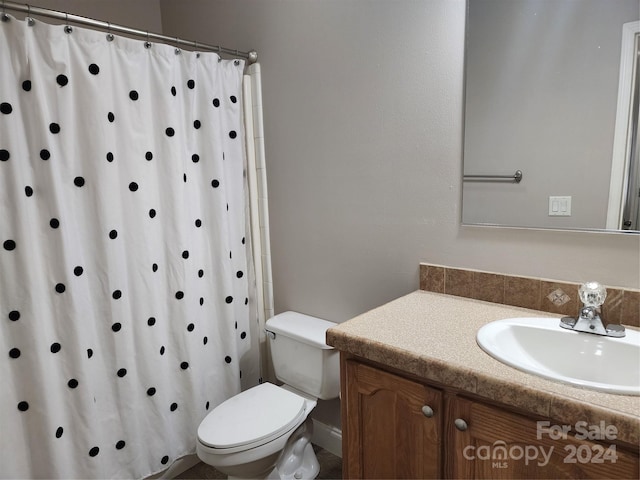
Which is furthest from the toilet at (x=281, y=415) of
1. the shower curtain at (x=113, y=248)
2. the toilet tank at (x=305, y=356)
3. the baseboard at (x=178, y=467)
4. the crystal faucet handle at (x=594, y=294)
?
the crystal faucet handle at (x=594, y=294)

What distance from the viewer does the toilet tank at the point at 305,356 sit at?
1779 millimetres

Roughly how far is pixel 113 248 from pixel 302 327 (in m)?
0.85

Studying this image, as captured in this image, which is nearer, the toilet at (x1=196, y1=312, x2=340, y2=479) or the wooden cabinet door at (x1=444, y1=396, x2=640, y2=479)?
the wooden cabinet door at (x1=444, y1=396, x2=640, y2=479)

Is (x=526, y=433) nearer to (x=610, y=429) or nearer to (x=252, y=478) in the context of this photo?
(x=610, y=429)

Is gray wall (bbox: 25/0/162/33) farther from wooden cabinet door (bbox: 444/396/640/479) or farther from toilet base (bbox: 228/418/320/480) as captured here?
wooden cabinet door (bbox: 444/396/640/479)

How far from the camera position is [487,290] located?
146 centimetres

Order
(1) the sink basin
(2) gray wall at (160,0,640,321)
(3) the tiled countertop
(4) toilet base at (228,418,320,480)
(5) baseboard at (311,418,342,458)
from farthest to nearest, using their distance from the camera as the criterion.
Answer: (5) baseboard at (311,418,342,458) < (4) toilet base at (228,418,320,480) < (2) gray wall at (160,0,640,321) < (1) the sink basin < (3) the tiled countertop

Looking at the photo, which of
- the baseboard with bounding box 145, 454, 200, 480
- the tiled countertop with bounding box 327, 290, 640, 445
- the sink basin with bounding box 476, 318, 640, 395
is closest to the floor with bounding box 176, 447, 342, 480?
the baseboard with bounding box 145, 454, 200, 480

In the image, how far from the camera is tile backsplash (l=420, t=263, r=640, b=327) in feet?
3.98

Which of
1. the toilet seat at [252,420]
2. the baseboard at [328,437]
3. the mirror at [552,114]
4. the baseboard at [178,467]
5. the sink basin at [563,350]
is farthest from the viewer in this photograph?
the baseboard at [328,437]

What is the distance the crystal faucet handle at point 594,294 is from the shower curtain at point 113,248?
4.74 ft

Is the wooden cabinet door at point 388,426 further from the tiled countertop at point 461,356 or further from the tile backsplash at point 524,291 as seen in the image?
the tile backsplash at point 524,291

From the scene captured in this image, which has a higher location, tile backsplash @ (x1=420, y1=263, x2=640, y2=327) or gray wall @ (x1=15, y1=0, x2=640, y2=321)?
gray wall @ (x1=15, y1=0, x2=640, y2=321)

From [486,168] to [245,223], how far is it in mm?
1180
